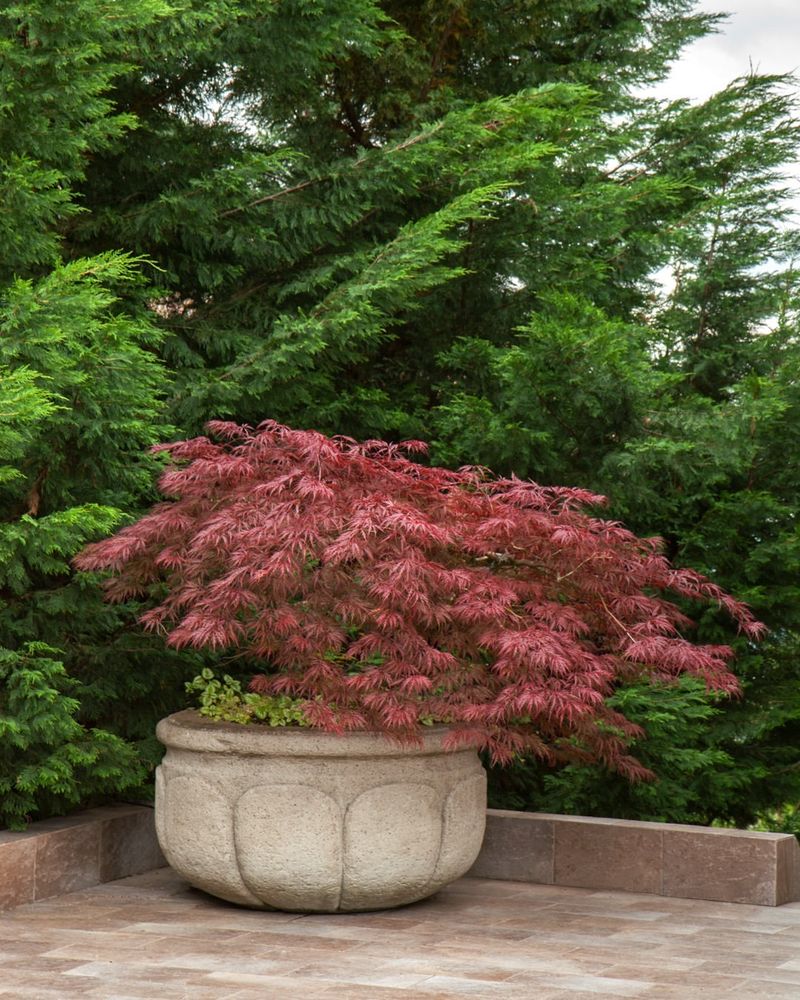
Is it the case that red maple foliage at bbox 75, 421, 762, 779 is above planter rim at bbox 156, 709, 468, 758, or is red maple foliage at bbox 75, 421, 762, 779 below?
above

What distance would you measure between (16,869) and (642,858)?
236 cm

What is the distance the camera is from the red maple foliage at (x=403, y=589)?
4.53 m

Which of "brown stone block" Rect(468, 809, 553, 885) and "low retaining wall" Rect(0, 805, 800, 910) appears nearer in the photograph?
"low retaining wall" Rect(0, 805, 800, 910)

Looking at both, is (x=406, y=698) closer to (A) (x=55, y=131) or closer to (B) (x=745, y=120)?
(A) (x=55, y=131)

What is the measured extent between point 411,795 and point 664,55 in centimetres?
545

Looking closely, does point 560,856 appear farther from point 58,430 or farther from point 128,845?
point 58,430

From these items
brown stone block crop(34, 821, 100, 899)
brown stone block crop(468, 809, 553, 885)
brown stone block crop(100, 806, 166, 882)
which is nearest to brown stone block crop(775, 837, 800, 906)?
brown stone block crop(468, 809, 553, 885)

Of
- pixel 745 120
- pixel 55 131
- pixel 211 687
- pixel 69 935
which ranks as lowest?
→ pixel 69 935

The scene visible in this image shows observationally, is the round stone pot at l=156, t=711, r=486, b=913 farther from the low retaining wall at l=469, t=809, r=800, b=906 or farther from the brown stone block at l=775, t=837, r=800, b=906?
the brown stone block at l=775, t=837, r=800, b=906

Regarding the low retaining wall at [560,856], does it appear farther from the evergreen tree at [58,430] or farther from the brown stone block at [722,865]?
the evergreen tree at [58,430]

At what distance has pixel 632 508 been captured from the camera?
6.79 m

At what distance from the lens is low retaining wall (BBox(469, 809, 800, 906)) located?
5082 mm

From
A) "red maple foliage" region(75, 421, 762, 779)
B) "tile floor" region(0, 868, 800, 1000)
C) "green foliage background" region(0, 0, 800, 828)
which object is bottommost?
"tile floor" region(0, 868, 800, 1000)

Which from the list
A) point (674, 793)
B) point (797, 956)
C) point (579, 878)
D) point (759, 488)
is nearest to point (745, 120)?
point (759, 488)
